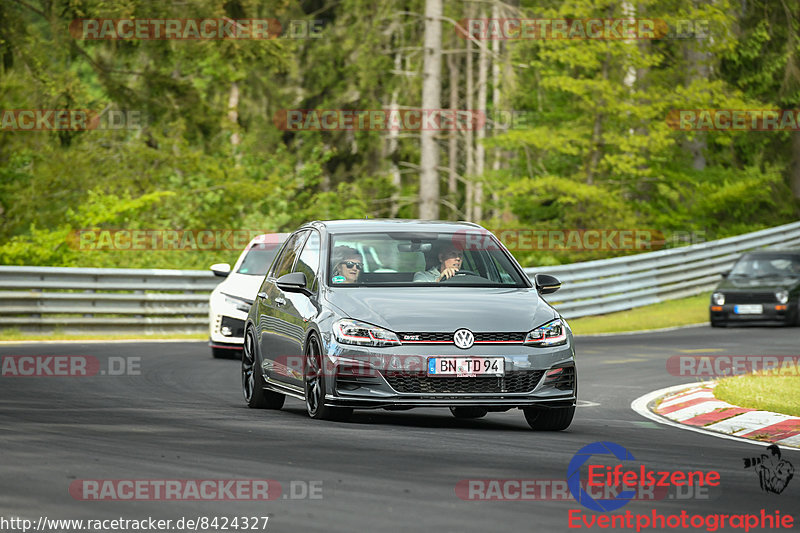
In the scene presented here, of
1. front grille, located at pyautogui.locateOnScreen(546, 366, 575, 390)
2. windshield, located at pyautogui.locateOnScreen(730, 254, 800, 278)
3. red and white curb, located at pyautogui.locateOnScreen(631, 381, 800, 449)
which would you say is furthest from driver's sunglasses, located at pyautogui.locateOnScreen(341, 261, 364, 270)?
windshield, located at pyautogui.locateOnScreen(730, 254, 800, 278)

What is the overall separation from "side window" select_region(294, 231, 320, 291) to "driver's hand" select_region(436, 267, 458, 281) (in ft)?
3.39

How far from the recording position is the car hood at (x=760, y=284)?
27297 mm

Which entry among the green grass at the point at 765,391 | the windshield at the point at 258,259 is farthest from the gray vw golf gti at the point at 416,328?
the windshield at the point at 258,259

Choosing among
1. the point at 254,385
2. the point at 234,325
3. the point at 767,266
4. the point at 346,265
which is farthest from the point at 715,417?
the point at 767,266

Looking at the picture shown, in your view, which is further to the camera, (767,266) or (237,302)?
(767,266)

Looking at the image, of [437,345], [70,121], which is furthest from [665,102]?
[437,345]

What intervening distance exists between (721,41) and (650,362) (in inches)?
821

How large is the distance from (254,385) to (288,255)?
125cm

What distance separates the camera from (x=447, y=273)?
12.1 m

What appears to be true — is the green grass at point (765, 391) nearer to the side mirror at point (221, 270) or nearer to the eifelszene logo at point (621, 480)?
the eifelszene logo at point (621, 480)

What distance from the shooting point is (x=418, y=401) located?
35.5 feet

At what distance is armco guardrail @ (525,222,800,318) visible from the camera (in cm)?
2969

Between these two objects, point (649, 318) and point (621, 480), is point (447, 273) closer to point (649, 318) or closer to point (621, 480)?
point (621, 480)

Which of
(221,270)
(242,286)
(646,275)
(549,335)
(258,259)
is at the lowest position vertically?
(646,275)
